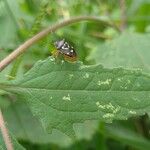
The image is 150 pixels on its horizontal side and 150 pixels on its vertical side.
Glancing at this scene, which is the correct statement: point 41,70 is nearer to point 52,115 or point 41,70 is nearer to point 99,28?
point 52,115

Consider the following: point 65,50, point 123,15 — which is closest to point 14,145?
point 65,50

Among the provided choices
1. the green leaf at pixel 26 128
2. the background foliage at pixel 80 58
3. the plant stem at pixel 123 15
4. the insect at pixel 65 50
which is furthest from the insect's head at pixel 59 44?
the plant stem at pixel 123 15

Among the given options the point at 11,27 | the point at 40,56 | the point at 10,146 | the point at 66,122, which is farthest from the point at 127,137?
the point at 10,146

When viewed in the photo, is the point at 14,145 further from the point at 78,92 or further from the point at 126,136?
the point at 126,136

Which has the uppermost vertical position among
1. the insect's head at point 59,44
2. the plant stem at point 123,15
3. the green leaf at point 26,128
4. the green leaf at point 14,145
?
the plant stem at point 123,15

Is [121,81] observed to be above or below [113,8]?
below

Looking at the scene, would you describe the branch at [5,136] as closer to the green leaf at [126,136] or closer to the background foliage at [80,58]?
the background foliage at [80,58]
